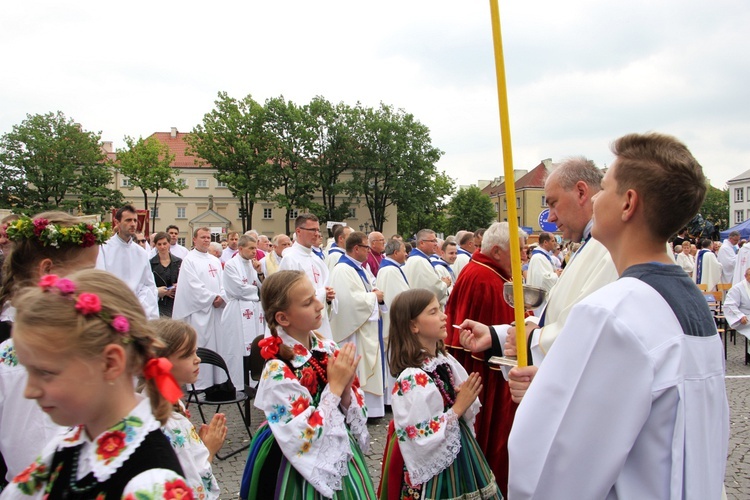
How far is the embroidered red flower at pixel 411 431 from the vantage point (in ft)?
10.5

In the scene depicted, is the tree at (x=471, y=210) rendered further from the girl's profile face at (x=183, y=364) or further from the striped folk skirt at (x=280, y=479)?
the striped folk skirt at (x=280, y=479)

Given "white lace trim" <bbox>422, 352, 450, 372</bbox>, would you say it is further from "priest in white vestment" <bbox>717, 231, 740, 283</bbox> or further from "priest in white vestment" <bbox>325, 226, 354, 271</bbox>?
"priest in white vestment" <bbox>717, 231, 740, 283</bbox>

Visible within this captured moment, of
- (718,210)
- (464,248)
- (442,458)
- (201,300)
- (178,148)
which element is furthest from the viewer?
(718,210)

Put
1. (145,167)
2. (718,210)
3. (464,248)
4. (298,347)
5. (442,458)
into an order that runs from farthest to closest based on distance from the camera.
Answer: (718,210)
(145,167)
(464,248)
(442,458)
(298,347)

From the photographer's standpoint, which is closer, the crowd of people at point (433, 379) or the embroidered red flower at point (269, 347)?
the crowd of people at point (433, 379)

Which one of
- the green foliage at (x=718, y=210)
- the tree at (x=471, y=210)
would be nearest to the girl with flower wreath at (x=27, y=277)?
the tree at (x=471, y=210)

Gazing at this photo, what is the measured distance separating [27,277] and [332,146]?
49.0 meters

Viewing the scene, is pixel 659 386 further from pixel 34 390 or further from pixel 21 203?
pixel 21 203

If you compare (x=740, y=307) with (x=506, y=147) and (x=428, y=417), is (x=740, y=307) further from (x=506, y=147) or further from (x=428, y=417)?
(x=506, y=147)

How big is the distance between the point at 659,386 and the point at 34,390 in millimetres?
1564

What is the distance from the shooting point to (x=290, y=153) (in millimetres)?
49375

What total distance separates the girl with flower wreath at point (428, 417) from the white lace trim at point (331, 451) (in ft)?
1.52

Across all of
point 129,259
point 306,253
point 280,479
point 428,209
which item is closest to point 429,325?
point 280,479

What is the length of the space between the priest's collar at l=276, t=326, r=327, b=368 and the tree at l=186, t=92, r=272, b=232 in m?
45.3
